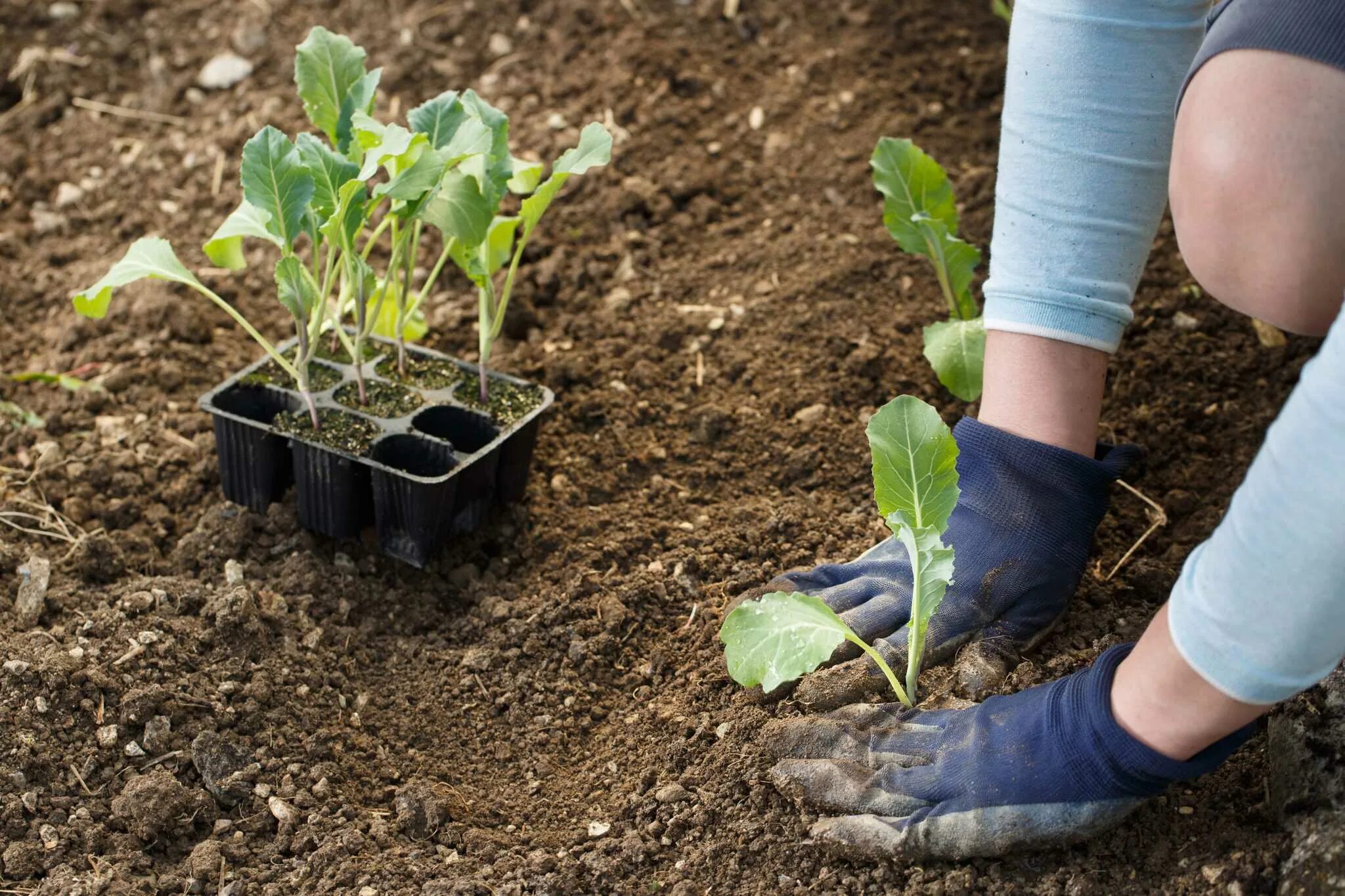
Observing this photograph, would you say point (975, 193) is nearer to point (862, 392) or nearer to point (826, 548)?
point (862, 392)

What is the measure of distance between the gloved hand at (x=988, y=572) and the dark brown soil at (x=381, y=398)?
621 mm

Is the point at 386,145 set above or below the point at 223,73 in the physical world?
above

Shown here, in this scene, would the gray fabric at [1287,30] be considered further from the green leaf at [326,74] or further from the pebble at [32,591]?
the pebble at [32,591]

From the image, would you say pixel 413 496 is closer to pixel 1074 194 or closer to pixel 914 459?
pixel 914 459

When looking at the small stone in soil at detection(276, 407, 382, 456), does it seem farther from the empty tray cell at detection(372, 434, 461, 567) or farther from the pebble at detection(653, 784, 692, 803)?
the pebble at detection(653, 784, 692, 803)

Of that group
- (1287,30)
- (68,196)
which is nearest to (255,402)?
(68,196)

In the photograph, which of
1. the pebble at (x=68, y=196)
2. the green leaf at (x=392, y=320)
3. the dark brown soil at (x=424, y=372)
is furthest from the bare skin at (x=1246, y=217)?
the pebble at (x=68, y=196)

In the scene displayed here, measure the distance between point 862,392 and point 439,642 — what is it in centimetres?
79

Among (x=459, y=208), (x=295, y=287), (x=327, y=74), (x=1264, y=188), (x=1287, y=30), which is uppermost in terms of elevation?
(x=1287, y=30)

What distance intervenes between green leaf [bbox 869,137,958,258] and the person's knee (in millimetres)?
662

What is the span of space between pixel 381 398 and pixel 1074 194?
3.32ft

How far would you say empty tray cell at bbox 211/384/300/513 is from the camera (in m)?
1.85

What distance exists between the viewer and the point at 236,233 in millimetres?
1776

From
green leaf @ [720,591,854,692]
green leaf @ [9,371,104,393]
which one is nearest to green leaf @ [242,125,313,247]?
green leaf @ [9,371,104,393]
